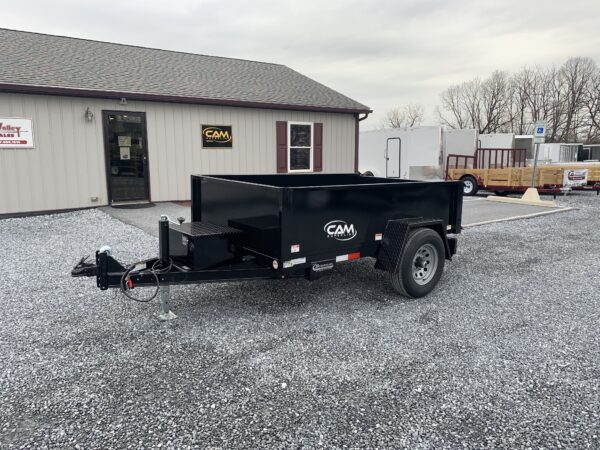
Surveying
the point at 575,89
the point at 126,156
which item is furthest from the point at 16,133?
the point at 575,89

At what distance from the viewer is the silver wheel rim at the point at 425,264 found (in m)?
5.11

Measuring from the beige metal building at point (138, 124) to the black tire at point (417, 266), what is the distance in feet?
27.8

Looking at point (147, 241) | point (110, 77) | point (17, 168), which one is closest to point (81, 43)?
point (110, 77)

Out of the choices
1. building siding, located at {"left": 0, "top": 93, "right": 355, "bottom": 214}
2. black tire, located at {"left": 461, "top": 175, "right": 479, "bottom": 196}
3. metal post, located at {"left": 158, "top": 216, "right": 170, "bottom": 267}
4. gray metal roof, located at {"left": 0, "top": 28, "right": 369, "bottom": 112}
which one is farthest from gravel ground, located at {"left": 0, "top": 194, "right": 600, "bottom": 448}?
black tire, located at {"left": 461, "top": 175, "right": 479, "bottom": 196}

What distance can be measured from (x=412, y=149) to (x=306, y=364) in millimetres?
17584

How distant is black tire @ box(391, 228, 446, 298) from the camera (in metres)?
4.81

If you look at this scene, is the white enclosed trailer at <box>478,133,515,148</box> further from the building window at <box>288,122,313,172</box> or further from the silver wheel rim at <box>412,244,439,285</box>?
the silver wheel rim at <box>412,244,439,285</box>

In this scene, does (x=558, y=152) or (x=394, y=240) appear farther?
(x=558, y=152)

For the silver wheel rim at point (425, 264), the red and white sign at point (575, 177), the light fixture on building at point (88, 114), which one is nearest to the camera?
the silver wheel rim at point (425, 264)

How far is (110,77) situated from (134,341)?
9.54 metres

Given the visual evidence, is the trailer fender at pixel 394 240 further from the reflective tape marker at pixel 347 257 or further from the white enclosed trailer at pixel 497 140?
the white enclosed trailer at pixel 497 140

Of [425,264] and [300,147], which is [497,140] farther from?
[425,264]

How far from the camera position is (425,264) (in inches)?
203

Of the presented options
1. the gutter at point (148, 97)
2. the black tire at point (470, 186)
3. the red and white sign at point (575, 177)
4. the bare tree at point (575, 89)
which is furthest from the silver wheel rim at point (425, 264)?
the bare tree at point (575, 89)
